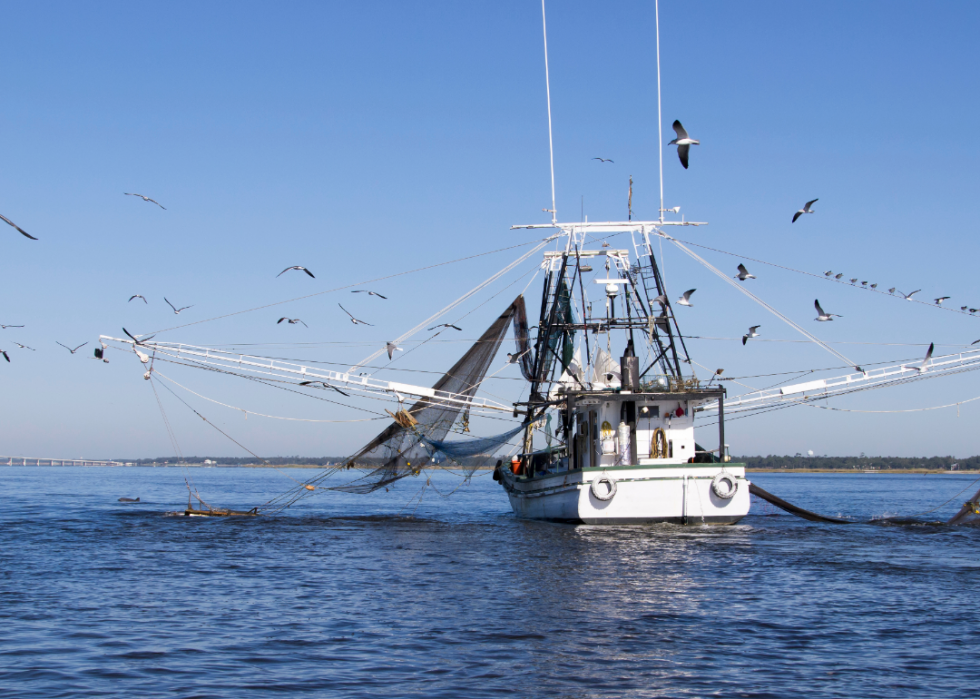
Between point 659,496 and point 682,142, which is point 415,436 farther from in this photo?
point 682,142

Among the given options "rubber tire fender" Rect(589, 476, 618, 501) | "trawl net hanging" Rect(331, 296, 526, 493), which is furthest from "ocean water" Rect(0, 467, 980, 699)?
"trawl net hanging" Rect(331, 296, 526, 493)

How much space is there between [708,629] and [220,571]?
13097 millimetres

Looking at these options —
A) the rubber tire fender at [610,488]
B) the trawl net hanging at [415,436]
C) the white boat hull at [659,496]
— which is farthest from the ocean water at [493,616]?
the trawl net hanging at [415,436]

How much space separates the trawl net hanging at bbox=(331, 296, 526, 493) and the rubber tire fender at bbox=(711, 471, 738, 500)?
36.2 feet

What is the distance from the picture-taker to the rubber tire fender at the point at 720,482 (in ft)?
104

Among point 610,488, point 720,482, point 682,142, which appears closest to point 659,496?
point 610,488

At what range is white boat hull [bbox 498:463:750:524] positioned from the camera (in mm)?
31656

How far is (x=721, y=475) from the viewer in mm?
31859

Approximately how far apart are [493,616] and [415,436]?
20494 mm

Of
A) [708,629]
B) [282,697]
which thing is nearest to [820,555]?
[708,629]

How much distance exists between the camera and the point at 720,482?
104ft

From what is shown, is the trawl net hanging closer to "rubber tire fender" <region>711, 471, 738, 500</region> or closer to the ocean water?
the ocean water

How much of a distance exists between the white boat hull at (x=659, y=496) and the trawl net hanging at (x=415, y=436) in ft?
25.2

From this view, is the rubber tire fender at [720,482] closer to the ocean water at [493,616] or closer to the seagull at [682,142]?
the ocean water at [493,616]
